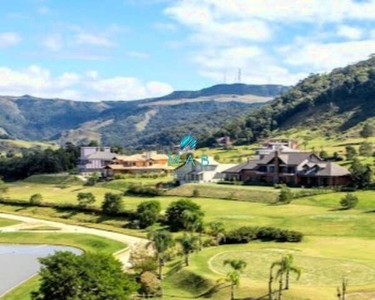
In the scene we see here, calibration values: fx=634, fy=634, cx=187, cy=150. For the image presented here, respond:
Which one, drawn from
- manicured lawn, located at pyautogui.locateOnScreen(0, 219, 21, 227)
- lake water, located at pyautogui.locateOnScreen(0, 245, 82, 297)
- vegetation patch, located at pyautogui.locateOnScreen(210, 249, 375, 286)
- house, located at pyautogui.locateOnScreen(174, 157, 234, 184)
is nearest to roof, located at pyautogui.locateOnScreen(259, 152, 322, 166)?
house, located at pyautogui.locateOnScreen(174, 157, 234, 184)

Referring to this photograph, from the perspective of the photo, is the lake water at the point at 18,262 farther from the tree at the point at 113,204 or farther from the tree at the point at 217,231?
the tree at the point at 113,204

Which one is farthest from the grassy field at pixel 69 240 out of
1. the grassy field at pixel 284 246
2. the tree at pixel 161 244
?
the tree at pixel 161 244

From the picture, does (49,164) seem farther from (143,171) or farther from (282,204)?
(282,204)

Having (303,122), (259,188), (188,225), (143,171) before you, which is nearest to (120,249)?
(188,225)

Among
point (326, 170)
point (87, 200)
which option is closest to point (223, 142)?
point (326, 170)

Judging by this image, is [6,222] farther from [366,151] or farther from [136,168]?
[366,151]

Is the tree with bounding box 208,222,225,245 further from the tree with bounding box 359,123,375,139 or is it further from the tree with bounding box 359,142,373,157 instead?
the tree with bounding box 359,123,375,139
